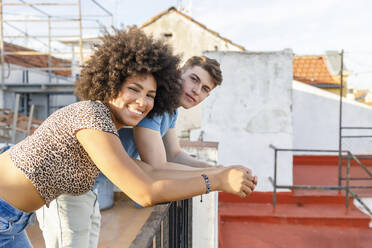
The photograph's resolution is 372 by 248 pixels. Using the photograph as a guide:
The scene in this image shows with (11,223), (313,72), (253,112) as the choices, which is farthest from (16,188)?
(313,72)

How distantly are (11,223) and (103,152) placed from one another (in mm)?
543

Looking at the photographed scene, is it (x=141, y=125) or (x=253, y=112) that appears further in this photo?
(x=253, y=112)

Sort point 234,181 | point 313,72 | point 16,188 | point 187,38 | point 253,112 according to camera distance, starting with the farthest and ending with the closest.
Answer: point 313,72 < point 187,38 < point 253,112 < point 234,181 < point 16,188

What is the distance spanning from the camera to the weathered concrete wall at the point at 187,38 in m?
12.2

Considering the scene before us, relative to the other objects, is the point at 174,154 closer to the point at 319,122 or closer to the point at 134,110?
the point at 134,110

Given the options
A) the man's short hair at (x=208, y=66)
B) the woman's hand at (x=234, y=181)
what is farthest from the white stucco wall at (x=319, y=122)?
the woman's hand at (x=234, y=181)

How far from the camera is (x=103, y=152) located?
1.24 metres

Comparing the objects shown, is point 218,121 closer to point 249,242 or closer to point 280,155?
point 280,155

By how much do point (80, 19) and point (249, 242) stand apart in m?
8.76

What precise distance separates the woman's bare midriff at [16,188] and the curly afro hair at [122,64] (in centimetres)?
48

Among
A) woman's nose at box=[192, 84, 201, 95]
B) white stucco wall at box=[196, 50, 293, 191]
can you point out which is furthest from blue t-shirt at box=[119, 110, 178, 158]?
white stucco wall at box=[196, 50, 293, 191]

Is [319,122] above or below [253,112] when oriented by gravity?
below

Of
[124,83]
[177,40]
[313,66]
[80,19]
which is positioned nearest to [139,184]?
[124,83]

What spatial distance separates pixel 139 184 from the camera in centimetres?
126
